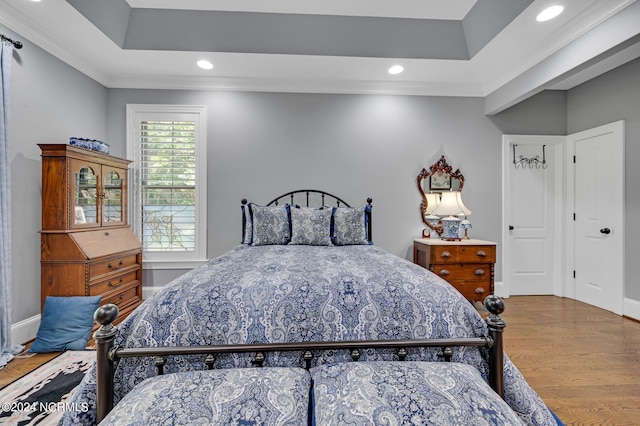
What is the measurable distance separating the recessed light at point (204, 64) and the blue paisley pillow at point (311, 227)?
6.02 feet

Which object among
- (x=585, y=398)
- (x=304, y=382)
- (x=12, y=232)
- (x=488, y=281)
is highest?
(x=12, y=232)

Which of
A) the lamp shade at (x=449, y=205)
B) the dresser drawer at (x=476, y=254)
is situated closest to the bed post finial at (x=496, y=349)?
the dresser drawer at (x=476, y=254)

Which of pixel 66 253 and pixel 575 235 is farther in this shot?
pixel 575 235

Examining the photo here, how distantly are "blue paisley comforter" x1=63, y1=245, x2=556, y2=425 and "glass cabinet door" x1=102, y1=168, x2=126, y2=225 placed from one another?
2288mm

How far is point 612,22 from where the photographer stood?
7.10ft

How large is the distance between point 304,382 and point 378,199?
288cm

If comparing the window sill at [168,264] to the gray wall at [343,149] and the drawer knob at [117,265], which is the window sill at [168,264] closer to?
the gray wall at [343,149]

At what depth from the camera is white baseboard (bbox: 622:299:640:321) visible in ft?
9.71

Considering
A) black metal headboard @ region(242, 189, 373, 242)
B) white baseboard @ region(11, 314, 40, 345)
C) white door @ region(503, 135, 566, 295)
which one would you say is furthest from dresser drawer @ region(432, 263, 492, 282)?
white baseboard @ region(11, 314, 40, 345)

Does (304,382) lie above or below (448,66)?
below

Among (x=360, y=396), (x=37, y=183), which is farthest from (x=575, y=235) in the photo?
(x=37, y=183)

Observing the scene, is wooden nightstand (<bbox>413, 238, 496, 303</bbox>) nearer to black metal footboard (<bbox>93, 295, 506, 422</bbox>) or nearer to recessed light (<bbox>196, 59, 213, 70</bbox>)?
black metal footboard (<bbox>93, 295, 506, 422</bbox>)

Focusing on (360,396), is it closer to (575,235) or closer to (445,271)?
(445,271)

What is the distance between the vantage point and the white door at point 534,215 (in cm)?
381
